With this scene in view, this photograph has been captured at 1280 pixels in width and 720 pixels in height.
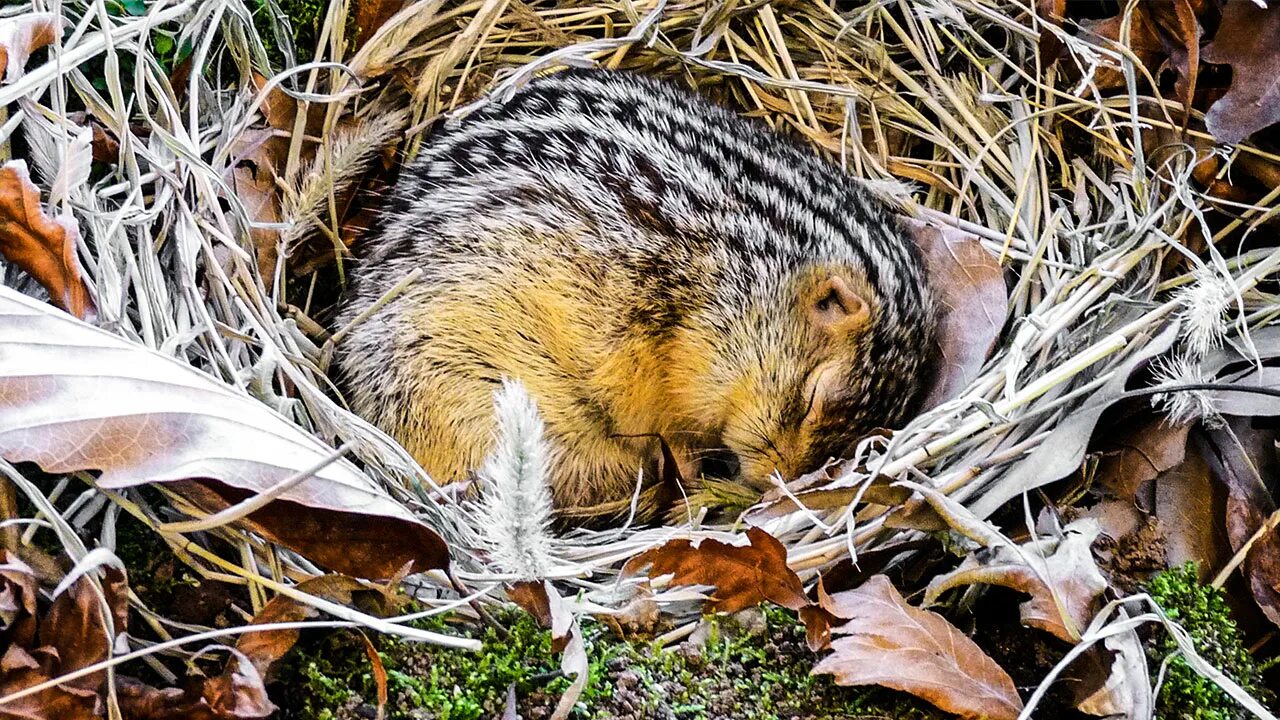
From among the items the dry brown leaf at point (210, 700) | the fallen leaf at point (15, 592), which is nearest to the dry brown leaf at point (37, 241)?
the fallen leaf at point (15, 592)

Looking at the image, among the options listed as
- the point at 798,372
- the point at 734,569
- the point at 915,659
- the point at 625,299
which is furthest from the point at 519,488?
the point at 798,372

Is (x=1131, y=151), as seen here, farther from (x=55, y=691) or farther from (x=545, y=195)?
(x=55, y=691)

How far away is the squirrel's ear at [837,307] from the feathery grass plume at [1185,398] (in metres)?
0.94

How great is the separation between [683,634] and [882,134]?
7.69ft

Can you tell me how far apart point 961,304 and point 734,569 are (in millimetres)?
1635

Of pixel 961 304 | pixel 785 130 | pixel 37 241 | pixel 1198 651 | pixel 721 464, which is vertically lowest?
pixel 721 464

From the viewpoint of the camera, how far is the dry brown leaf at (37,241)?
2846 millimetres

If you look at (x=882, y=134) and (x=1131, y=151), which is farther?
(x=882, y=134)

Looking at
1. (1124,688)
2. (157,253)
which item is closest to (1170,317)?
(1124,688)

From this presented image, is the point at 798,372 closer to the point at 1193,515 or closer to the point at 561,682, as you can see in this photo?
the point at 1193,515

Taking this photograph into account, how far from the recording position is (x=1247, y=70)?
3492 millimetres

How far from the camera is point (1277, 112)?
11.3 feet

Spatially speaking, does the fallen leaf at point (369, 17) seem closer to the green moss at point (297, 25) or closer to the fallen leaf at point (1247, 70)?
the green moss at point (297, 25)

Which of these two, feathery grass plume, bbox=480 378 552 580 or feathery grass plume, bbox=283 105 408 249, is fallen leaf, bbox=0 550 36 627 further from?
feathery grass plume, bbox=283 105 408 249
